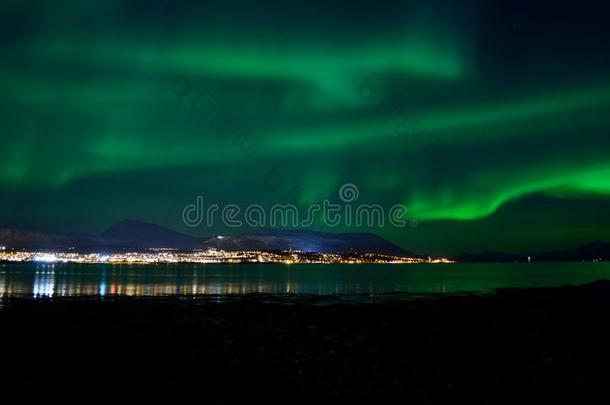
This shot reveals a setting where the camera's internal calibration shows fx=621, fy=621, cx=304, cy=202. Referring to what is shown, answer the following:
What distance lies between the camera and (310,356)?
2177 centimetres

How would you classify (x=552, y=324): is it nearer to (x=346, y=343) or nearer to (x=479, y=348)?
(x=479, y=348)

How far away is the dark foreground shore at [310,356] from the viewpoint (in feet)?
52.7

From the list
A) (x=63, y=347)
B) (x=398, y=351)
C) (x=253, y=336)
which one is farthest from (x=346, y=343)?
(x=63, y=347)

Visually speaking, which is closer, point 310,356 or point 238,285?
point 310,356

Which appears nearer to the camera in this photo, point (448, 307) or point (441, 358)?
point (441, 358)

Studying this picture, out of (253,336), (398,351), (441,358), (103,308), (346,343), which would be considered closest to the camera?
(441,358)

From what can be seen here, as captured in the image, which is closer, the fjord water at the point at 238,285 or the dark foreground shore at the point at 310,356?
the dark foreground shore at the point at 310,356

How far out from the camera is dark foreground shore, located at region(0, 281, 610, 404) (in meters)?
16.1

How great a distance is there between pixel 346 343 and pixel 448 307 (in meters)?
21.5

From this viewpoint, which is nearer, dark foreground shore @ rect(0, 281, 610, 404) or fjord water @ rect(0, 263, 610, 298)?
dark foreground shore @ rect(0, 281, 610, 404)

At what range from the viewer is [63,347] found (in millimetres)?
24000

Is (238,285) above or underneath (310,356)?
above

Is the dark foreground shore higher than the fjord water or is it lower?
lower

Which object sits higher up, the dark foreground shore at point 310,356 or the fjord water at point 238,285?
the fjord water at point 238,285
